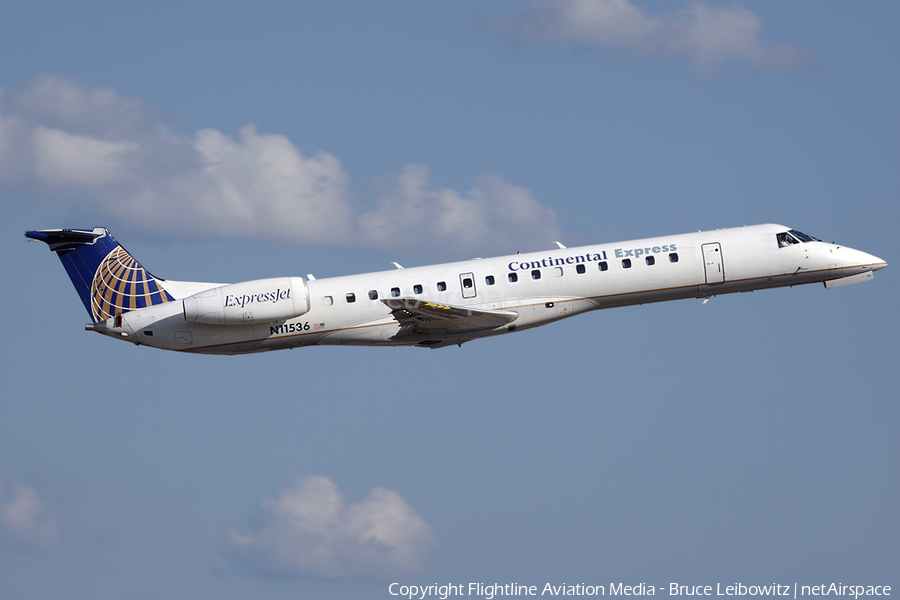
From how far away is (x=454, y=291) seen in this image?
30.9 metres

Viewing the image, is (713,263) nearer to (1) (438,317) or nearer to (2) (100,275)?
(1) (438,317)

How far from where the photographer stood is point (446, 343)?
104 feet

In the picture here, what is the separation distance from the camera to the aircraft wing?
94.8 ft

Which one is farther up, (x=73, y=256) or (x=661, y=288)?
(x=73, y=256)

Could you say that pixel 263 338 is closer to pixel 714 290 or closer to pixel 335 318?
pixel 335 318

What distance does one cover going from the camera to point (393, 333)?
103 ft

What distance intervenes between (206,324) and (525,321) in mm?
10616

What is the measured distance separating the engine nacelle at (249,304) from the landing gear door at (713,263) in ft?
44.2

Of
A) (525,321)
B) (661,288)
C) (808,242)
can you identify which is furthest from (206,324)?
(808,242)

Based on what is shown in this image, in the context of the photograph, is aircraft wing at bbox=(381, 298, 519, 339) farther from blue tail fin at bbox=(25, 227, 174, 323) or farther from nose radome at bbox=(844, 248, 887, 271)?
nose radome at bbox=(844, 248, 887, 271)

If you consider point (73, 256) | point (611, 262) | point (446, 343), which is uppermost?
point (73, 256)

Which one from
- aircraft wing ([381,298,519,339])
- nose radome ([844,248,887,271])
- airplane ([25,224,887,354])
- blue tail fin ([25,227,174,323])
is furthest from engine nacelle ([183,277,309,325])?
nose radome ([844,248,887,271])

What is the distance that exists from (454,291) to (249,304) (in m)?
6.71

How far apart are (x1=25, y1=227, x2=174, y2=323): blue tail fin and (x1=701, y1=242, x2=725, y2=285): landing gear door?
18.4 meters
